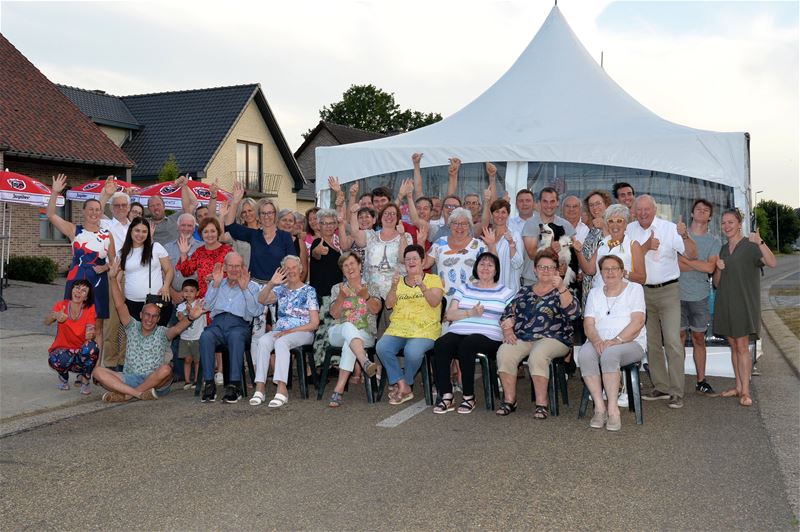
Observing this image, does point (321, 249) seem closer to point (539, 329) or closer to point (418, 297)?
point (418, 297)

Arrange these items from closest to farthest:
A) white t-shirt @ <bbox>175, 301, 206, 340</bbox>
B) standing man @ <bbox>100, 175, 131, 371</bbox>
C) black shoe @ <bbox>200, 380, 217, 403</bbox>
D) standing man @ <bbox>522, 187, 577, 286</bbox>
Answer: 1. black shoe @ <bbox>200, 380, 217, 403</bbox>
2. standing man @ <bbox>522, 187, 577, 286</bbox>
3. white t-shirt @ <bbox>175, 301, 206, 340</bbox>
4. standing man @ <bbox>100, 175, 131, 371</bbox>

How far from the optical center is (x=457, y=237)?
749cm

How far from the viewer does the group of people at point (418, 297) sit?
669 cm

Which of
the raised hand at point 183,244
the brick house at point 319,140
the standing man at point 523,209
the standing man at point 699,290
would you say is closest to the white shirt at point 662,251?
the standing man at point 699,290

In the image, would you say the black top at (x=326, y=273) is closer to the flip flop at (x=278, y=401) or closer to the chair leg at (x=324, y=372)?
the chair leg at (x=324, y=372)

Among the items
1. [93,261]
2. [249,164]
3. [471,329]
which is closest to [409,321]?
[471,329]

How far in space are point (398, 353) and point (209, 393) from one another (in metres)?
1.74

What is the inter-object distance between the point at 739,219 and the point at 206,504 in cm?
544

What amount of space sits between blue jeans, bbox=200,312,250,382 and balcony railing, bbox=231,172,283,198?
26.0 m

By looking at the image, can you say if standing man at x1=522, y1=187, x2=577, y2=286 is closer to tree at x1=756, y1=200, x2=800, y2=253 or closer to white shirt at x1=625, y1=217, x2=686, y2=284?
white shirt at x1=625, y1=217, x2=686, y2=284

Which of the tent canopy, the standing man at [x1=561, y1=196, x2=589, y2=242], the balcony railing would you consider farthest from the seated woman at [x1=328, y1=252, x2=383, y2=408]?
the balcony railing

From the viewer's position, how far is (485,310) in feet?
22.9

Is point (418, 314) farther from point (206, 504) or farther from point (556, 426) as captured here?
point (206, 504)

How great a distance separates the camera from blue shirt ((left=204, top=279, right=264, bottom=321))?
7422 mm
